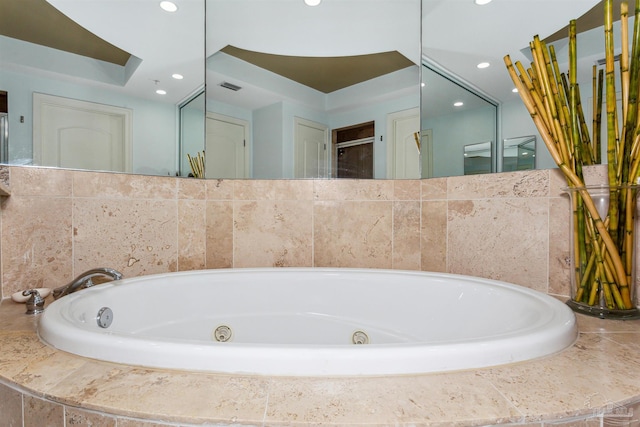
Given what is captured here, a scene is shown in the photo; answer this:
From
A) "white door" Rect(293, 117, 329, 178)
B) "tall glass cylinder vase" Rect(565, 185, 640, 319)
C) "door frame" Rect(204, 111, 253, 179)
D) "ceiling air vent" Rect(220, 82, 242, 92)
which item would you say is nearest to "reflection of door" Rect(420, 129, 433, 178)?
"white door" Rect(293, 117, 329, 178)

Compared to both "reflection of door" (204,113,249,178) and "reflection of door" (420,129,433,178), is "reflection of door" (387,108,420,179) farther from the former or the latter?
"reflection of door" (204,113,249,178)

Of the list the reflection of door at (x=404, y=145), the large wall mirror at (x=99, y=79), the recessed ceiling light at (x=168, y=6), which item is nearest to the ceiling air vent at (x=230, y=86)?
the large wall mirror at (x=99, y=79)

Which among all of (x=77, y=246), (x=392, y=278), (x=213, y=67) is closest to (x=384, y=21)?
(x=213, y=67)

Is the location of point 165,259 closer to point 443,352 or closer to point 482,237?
point 443,352

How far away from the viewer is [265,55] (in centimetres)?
194

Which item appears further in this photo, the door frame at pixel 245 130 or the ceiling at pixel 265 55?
the door frame at pixel 245 130

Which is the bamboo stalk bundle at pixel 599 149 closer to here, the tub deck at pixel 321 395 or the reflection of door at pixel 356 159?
the tub deck at pixel 321 395

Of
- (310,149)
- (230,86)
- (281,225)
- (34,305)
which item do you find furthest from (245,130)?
(34,305)

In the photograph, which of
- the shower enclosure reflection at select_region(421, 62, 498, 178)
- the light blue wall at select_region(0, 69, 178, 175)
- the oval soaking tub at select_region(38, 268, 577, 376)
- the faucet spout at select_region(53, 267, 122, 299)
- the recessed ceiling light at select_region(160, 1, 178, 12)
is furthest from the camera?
the recessed ceiling light at select_region(160, 1, 178, 12)

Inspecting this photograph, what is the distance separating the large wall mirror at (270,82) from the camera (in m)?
1.38

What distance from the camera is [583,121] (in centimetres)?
121

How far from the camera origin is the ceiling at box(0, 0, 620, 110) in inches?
53.6

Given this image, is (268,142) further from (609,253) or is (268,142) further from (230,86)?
(609,253)

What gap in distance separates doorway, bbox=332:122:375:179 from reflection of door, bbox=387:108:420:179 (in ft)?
0.36
